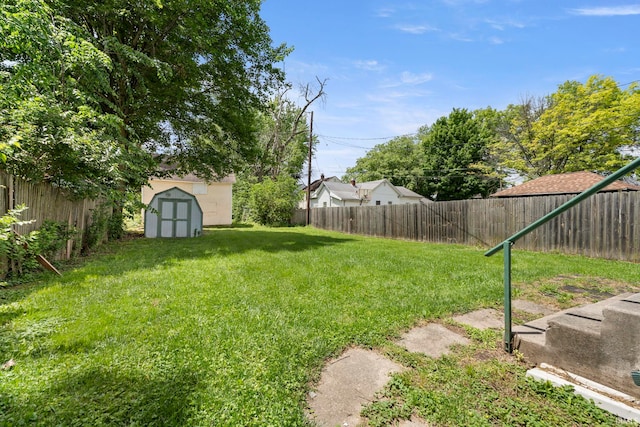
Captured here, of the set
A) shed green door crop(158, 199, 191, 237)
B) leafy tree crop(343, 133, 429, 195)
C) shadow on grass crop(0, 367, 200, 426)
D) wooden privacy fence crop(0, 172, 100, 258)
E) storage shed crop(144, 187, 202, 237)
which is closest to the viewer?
shadow on grass crop(0, 367, 200, 426)

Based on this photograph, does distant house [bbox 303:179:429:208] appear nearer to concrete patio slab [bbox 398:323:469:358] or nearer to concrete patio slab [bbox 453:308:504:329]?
concrete patio slab [bbox 453:308:504:329]

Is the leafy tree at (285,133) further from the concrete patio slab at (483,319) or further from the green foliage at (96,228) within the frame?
the concrete patio slab at (483,319)

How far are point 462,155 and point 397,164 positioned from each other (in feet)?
32.1

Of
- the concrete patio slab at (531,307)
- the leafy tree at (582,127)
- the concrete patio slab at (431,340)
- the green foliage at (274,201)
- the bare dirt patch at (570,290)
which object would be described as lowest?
the concrete patio slab at (431,340)

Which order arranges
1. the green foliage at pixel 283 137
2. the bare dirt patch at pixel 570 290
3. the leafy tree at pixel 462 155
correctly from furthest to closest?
the leafy tree at pixel 462 155 < the green foliage at pixel 283 137 < the bare dirt patch at pixel 570 290

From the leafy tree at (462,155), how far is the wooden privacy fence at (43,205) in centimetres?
2600

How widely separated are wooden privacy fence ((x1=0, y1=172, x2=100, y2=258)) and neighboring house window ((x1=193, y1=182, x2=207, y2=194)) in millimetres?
11586

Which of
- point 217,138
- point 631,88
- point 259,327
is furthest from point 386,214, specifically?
point 631,88

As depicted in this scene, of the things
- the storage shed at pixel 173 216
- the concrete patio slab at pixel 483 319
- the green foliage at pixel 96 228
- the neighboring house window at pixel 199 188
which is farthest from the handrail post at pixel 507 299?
the neighboring house window at pixel 199 188

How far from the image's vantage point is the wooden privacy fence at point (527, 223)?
6.55 meters

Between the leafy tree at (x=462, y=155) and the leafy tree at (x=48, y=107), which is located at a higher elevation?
the leafy tree at (x=462, y=155)

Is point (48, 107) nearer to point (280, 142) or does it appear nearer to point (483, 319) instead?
point (483, 319)

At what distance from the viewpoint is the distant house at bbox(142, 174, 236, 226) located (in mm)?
17427

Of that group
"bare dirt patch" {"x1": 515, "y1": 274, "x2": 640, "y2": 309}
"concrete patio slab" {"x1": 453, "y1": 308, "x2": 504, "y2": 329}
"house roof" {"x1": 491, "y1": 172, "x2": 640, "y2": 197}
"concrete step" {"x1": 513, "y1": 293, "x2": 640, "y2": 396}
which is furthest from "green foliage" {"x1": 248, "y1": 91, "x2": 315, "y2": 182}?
"concrete step" {"x1": 513, "y1": 293, "x2": 640, "y2": 396}
